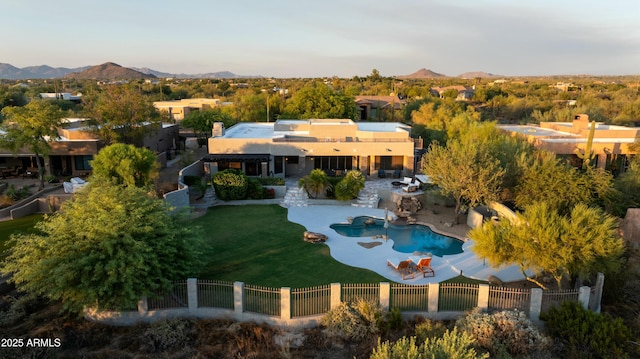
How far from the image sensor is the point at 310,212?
84.4 ft

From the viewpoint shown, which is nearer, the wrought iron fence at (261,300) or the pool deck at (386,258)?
the wrought iron fence at (261,300)

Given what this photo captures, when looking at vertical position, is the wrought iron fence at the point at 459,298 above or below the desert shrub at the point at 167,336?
above

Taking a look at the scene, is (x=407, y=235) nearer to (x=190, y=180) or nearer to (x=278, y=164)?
(x=278, y=164)

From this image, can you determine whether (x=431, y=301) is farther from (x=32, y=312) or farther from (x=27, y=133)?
(x=27, y=133)

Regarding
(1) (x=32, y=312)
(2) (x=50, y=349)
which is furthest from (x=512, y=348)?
(1) (x=32, y=312)

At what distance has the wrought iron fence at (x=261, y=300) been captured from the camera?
46.9ft

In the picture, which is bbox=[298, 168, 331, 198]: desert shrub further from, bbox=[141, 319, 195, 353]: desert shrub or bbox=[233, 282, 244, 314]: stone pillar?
bbox=[141, 319, 195, 353]: desert shrub

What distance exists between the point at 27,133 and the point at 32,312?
18746mm

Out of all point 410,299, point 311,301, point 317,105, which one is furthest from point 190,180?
point 317,105

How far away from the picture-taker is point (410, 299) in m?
14.6

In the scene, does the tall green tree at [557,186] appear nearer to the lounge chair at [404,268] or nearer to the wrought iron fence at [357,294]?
the lounge chair at [404,268]

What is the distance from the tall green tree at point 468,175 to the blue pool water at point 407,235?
247 centimetres

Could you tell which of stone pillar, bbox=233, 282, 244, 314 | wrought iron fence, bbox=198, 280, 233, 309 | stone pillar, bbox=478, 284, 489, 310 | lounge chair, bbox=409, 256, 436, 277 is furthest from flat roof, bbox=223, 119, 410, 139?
stone pillar, bbox=478, 284, 489, 310

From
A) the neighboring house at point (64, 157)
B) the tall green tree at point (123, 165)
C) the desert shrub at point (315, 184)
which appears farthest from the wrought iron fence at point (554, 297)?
the neighboring house at point (64, 157)
